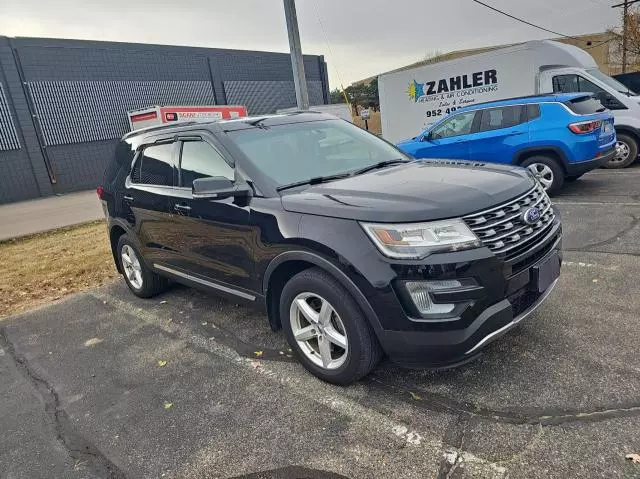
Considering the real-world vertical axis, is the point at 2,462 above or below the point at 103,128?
below

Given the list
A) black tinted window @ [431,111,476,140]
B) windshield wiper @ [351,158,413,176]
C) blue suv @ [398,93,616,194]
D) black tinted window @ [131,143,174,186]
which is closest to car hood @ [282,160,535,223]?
windshield wiper @ [351,158,413,176]

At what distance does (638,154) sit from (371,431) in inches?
387

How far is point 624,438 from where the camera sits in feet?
7.41

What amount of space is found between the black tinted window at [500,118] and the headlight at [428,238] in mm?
6304

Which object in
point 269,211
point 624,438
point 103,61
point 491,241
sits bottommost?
point 624,438

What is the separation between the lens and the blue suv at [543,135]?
7270 millimetres

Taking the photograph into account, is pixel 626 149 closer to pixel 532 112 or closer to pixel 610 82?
pixel 610 82

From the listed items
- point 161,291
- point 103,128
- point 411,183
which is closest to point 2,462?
point 161,291

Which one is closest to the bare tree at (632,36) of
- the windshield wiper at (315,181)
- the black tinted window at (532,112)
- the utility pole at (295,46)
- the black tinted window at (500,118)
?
the black tinted window at (500,118)

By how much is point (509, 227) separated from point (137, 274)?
4.14 m

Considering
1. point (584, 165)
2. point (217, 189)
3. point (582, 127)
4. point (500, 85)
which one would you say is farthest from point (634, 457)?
point (500, 85)

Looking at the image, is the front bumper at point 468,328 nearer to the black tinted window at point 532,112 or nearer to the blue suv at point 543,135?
the blue suv at point 543,135

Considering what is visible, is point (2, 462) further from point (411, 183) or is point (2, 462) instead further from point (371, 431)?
point (411, 183)

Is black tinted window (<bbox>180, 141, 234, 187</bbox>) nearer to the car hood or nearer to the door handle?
the door handle
